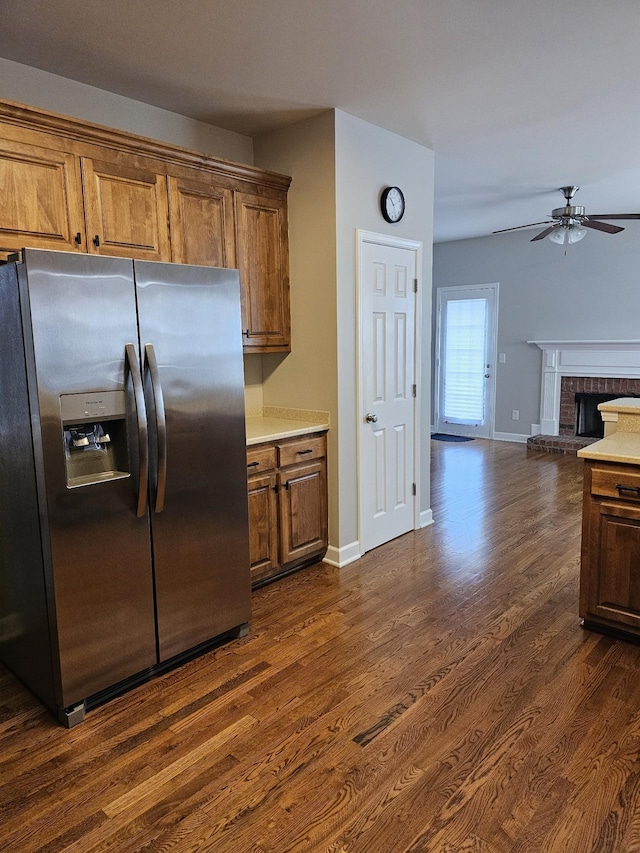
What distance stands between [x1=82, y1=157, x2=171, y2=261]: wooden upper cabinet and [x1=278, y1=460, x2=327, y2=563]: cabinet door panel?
1.44 meters

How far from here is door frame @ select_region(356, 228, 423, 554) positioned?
3.60 metres

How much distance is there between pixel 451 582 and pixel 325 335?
5.51ft

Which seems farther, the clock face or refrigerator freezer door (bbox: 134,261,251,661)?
the clock face

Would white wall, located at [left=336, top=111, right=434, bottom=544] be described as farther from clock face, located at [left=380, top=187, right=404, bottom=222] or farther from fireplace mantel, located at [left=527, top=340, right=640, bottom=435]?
fireplace mantel, located at [left=527, top=340, right=640, bottom=435]

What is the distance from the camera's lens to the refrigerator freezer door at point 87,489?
2.02 metres

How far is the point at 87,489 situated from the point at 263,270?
192cm

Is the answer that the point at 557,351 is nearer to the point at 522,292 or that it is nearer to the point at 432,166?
the point at 522,292

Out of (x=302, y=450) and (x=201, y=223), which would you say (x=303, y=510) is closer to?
(x=302, y=450)

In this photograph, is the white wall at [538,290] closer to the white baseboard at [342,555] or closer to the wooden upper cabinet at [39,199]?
the white baseboard at [342,555]

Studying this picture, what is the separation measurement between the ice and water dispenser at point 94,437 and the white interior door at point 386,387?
1.79 metres

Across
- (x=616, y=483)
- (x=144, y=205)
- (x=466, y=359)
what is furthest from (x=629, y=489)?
(x=466, y=359)

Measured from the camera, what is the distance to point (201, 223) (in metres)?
3.17

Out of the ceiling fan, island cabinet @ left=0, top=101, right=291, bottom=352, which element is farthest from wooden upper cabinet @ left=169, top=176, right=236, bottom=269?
the ceiling fan

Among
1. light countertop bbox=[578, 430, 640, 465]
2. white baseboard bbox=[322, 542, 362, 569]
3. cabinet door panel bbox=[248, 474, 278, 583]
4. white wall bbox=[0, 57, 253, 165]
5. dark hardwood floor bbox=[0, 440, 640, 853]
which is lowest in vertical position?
dark hardwood floor bbox=[0, 440, 640, 853]
